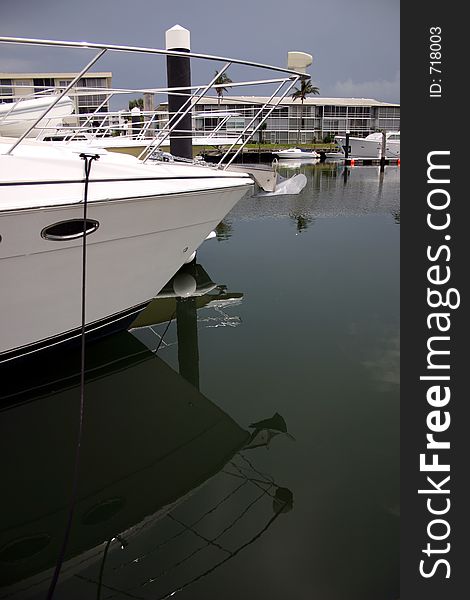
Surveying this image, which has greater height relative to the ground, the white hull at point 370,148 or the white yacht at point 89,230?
the white hull at point 370,148

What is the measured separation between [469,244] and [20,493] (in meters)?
3.72

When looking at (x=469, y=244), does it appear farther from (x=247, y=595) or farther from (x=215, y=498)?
(x=247, y=595)

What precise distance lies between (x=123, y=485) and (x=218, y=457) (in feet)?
2.25

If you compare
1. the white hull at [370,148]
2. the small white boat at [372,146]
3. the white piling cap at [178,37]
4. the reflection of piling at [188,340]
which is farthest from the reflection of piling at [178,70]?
the small white boat at [372,146]

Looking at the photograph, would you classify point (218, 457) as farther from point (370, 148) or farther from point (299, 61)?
point (370, 148)

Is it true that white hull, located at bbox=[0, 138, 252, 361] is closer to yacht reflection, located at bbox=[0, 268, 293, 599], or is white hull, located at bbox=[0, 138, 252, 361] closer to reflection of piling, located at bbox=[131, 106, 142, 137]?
yacht reflection, located at bbox=[0, 268, 293, 599]

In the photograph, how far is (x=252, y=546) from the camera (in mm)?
2807

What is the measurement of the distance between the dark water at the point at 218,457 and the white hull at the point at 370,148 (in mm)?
39857

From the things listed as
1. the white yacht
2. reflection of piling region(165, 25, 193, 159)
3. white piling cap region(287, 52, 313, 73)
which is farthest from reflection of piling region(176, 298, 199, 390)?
white piling cap region(287, 52, 313, 73)

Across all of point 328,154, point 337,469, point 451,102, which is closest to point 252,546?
point 337,469

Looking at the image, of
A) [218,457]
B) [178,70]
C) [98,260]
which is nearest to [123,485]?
[218,457]

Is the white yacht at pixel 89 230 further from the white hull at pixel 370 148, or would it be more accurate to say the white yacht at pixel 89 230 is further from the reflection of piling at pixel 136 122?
the white hull at pixel 370 148

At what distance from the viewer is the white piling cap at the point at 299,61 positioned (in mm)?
5207

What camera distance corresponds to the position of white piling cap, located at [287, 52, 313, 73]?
521 centimetres
